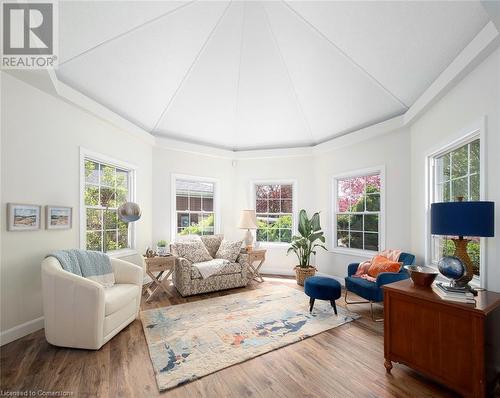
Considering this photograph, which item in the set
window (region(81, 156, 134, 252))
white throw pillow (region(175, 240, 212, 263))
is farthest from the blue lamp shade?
window (region(81, 156, 134, 252))

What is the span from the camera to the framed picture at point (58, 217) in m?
2.97

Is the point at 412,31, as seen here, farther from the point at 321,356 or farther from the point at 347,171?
the point at 321,356

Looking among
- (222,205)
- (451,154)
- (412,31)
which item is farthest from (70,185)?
(451,154)

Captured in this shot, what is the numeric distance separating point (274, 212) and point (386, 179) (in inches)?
95.7

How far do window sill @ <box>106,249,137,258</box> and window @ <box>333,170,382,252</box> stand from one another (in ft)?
12.7

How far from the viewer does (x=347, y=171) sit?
189 inches

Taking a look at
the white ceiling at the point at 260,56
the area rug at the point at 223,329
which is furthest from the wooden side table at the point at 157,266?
the white ceiling at the point at 260,56

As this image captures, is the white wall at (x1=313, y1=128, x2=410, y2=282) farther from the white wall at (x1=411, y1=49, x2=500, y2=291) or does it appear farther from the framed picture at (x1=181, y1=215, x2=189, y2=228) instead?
the framed picture at (x1=181, y1=215, x2=189, y2=228)

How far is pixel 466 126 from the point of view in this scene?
8.30ft

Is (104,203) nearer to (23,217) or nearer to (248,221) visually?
(23,217)

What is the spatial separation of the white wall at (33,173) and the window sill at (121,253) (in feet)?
2.30

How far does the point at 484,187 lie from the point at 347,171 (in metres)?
2.59

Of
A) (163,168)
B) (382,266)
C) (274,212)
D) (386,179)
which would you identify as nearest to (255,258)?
(274,212)

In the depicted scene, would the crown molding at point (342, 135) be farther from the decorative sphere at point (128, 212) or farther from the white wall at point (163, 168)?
the decorative sphere at point (128, 212)
